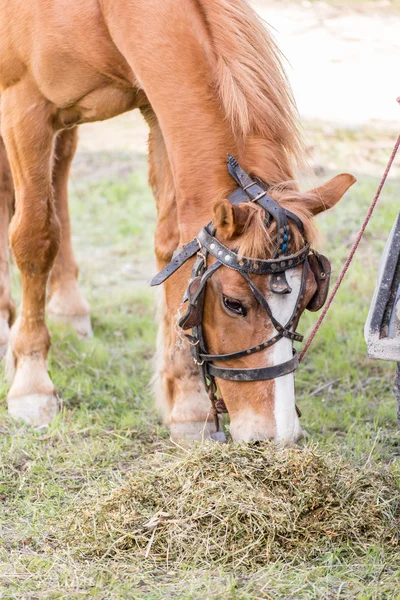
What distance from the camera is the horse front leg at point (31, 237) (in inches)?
151

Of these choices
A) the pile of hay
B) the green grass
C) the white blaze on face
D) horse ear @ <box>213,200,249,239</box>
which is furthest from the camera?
the white blaze on face

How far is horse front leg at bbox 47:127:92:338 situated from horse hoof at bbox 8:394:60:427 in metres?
1.04

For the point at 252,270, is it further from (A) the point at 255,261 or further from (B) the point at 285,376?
(B) the point at 285,376

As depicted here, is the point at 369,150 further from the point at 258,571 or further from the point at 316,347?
the point at 258,571

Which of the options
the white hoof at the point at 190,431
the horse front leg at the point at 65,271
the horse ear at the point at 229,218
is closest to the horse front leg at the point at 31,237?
the white hoof at the point at 190,431

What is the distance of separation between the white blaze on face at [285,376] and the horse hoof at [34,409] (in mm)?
1491

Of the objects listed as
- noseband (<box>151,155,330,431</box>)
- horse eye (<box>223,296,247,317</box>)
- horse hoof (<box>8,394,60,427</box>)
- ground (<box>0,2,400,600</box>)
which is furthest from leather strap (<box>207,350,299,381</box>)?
horse hoof (<box>8,394,60,427</box>)

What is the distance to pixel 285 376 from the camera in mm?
3002

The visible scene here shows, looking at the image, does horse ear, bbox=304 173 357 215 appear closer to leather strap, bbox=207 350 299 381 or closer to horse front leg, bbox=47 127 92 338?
leather strap, bbox=207 350 299 381

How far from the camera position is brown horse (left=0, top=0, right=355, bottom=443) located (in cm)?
298

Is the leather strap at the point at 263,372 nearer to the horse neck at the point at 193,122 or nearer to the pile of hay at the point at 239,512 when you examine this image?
the pile of hay at the point at 239,512

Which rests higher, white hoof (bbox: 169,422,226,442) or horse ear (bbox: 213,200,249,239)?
horse ear (bbox: 213,200,249,239)

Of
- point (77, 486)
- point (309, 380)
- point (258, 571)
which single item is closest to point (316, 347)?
point (309, 380)

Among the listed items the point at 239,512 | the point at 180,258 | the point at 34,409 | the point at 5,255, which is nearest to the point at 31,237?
the point at 34,409
